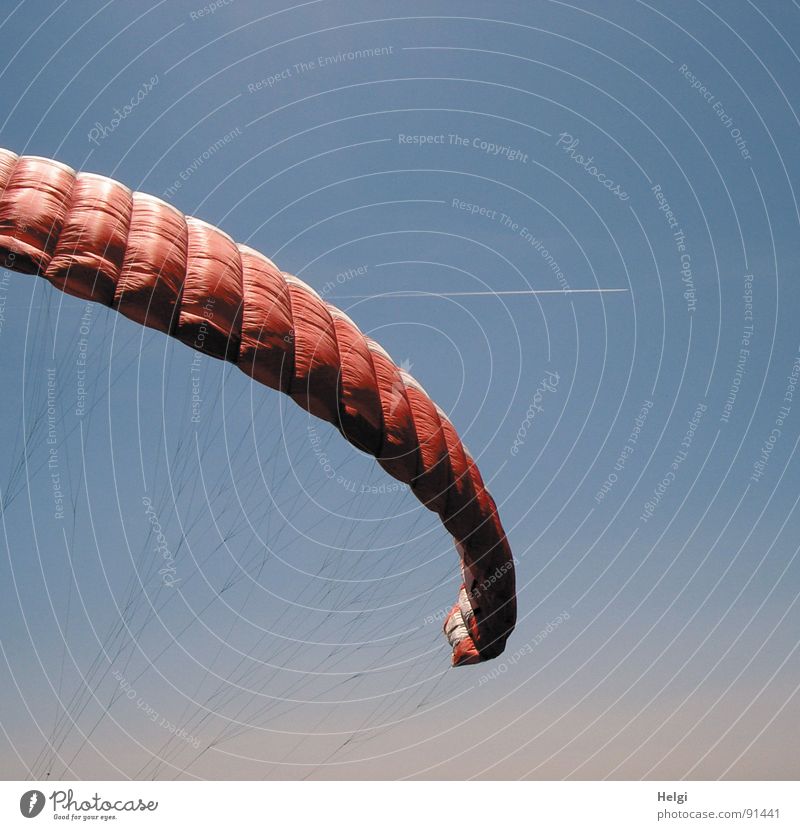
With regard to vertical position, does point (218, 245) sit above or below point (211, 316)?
above

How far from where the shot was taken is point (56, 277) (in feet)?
52.9

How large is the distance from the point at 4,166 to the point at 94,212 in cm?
182

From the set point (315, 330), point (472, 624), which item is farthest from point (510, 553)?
point (315, 330)

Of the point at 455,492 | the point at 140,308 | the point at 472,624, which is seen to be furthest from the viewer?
the point at 472,624

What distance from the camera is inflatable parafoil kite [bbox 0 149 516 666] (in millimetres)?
→ 16359

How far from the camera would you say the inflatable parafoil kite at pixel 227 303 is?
16359 millimetres

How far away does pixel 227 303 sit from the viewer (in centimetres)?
1706

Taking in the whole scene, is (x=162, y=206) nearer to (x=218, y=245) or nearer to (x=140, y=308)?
(x=218, y=245)

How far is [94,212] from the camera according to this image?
54.9 feet
